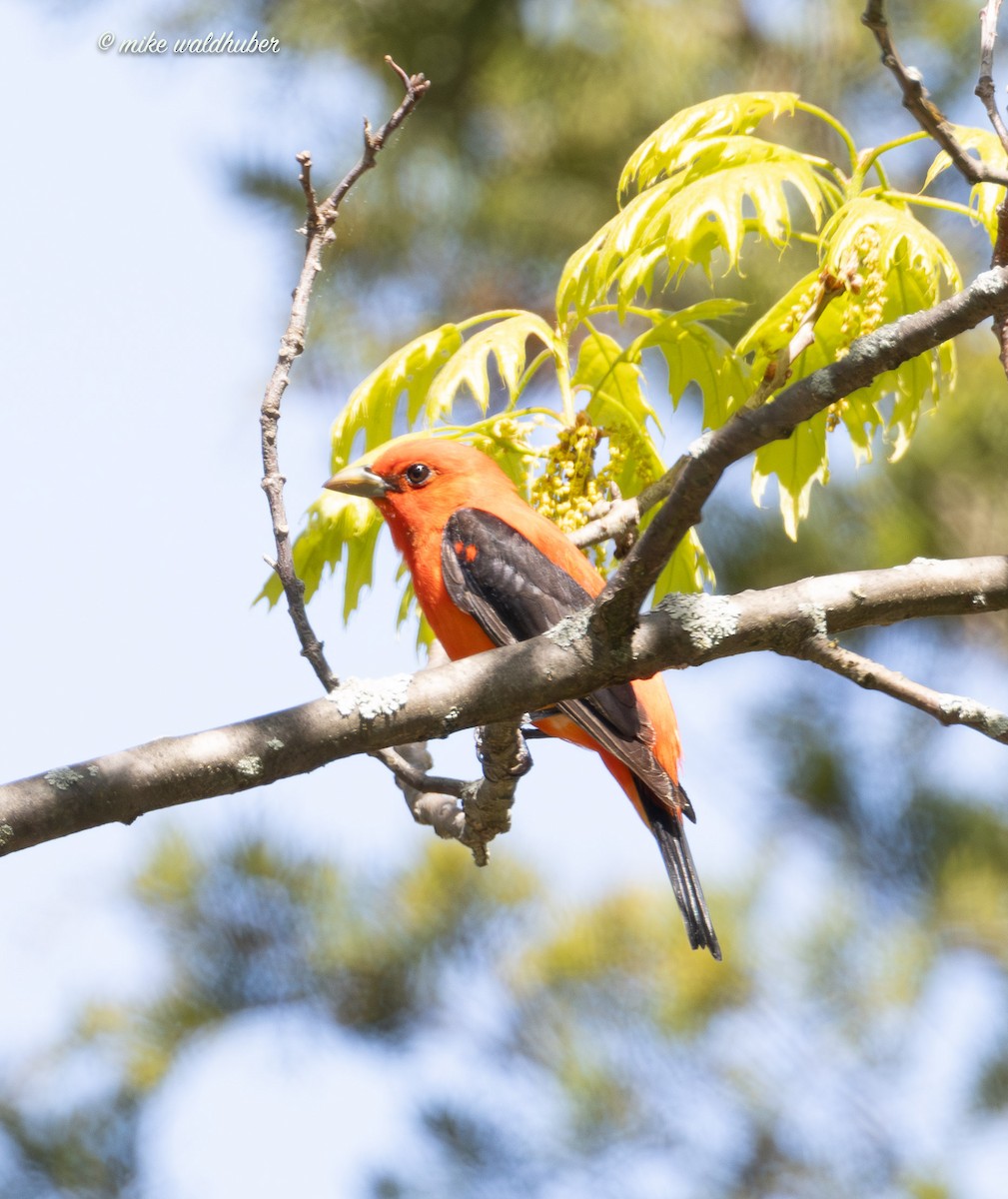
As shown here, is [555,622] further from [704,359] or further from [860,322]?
[860,322]

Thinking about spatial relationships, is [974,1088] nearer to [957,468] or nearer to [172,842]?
[957,468]

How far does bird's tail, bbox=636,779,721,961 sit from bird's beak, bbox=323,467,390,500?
0.94m

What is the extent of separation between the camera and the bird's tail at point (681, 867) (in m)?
3.30

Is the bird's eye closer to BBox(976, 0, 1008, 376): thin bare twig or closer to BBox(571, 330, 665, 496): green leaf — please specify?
BBox(571, 330, 665, 496): green leaf

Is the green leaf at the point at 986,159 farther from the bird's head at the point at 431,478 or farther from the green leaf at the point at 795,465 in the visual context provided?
the bird's head at the point at 431,478

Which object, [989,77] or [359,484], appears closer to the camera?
[989,77]

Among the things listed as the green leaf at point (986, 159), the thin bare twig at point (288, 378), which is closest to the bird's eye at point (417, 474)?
the thin bare twig at point (288, 378)

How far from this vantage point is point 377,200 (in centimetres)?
594

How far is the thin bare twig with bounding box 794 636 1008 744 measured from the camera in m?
2.32

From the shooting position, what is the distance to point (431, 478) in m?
3.63

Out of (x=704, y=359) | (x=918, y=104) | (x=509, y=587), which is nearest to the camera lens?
(x=918, y=104)

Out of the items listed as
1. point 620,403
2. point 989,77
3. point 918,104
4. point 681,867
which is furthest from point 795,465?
point 918,104

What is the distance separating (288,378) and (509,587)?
93 cm

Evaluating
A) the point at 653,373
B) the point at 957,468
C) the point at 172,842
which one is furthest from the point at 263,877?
the point at 957,468
